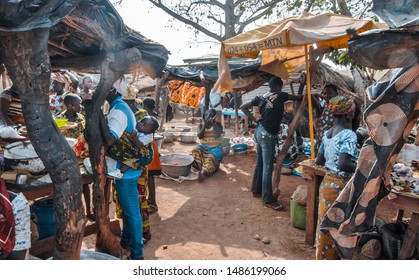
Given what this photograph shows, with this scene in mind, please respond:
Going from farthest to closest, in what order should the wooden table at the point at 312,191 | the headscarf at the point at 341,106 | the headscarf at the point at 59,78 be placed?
the headscarf at the point at 59,78, the wooden table at the point at 312,191, the headscarf at the point at 341,106

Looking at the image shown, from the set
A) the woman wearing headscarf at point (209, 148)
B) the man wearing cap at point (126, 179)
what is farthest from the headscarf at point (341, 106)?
the woman wearing headscarf at point (209, 148)

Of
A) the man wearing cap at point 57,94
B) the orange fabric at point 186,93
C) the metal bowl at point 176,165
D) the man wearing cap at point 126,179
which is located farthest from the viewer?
the orange fabric at point 186,93

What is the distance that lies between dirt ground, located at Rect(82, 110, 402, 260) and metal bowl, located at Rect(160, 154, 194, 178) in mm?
226

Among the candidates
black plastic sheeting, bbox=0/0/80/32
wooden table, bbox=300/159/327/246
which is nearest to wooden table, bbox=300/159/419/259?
wooden table, bbox=300/159/327/246

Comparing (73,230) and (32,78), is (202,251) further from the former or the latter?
(32,78)

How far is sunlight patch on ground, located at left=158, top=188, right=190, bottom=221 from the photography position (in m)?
5.04

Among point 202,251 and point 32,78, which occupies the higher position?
point 32,78

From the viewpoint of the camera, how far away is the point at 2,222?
6.08 feet

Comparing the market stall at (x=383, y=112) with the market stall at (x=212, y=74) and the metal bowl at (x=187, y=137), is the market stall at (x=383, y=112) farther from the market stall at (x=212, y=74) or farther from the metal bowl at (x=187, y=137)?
the metal bowl at (x=187, y=137)

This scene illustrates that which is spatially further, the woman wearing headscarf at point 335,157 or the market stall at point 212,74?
the market stall at point 212,74

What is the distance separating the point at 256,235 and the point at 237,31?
1209cm

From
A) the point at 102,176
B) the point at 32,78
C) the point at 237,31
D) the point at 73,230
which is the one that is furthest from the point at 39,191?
the point at 237,31

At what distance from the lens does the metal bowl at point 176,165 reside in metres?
6.74

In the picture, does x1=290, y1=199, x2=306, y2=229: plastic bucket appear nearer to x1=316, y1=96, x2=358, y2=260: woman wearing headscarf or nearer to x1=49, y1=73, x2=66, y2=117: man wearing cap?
x1=316, y1=96, x2=358, y2=260: woman wearing headscarf
